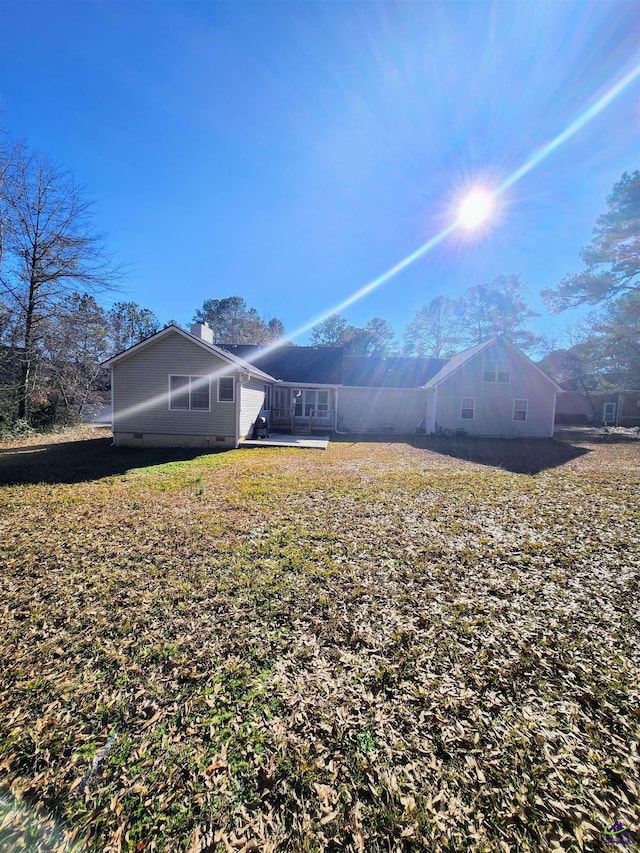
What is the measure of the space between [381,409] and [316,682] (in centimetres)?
1930

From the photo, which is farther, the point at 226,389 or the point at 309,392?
the point at 309,392

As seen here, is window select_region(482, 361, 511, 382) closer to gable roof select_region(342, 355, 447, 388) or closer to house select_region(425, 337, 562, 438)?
house select_region(425, 337, 562, 438)

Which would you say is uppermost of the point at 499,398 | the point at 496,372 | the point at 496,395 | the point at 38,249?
the point at 38,249

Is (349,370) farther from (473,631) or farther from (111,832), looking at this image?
(111,832)

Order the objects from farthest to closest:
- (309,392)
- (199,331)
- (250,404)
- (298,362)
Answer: (298,362) → (309,392) → (250,404) → (199,331)

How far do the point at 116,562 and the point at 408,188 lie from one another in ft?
51.6

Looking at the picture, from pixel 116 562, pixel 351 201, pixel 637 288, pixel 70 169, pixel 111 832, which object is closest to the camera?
pixel 111 832

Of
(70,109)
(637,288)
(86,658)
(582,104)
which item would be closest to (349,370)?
(582,104)

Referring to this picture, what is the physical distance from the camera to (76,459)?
10391 mm

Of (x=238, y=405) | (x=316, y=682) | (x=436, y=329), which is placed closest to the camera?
(x=316, y=682)

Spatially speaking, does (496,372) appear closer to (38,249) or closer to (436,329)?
(436,329)

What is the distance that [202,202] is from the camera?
477 inches

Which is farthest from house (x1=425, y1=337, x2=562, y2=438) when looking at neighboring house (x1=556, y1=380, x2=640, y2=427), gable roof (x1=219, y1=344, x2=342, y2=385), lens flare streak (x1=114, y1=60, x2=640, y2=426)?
neighboring house (x1=556, y1=380, x2=640, y2=427)

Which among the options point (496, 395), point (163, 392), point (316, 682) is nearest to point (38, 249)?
point (163, 392)
